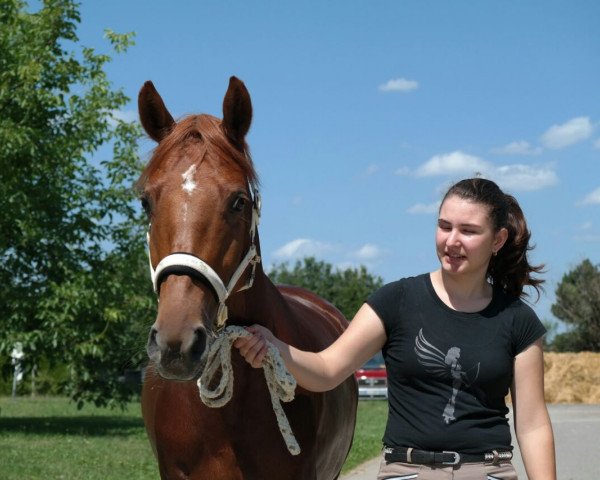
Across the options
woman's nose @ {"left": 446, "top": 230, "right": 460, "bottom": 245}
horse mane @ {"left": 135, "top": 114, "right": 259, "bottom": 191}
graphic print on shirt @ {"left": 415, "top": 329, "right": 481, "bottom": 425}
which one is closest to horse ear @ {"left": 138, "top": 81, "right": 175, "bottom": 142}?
horse mane @ {"left": 135, "top": 114, "right": 259, "bottom": 191}

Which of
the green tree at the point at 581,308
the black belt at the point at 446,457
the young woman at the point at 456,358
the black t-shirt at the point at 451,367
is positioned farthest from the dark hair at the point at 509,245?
the green tree at the point at 581,308

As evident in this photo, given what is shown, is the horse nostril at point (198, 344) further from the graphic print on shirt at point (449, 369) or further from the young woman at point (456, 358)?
the graphic print on shirt at point (449, 369)

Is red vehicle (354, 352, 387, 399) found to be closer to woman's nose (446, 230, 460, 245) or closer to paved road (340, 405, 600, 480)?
paved road (340, 405, 600, 480)

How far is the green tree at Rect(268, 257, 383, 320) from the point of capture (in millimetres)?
54750

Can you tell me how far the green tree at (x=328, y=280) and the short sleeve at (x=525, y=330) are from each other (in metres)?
49.8

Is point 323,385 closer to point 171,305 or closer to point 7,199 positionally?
point 171,305

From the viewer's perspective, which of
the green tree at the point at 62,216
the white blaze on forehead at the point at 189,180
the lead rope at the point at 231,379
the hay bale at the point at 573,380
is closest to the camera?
the white blaze on forehead at the point at 189,180

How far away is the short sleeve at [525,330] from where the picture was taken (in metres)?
3.24

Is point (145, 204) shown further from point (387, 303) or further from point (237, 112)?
point (387, 303)

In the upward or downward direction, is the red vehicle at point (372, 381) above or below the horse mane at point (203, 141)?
below

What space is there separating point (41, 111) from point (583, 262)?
3621 cm

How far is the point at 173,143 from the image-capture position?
131 inches

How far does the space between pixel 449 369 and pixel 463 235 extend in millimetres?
470

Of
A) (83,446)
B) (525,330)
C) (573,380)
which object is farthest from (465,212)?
(573,380)
